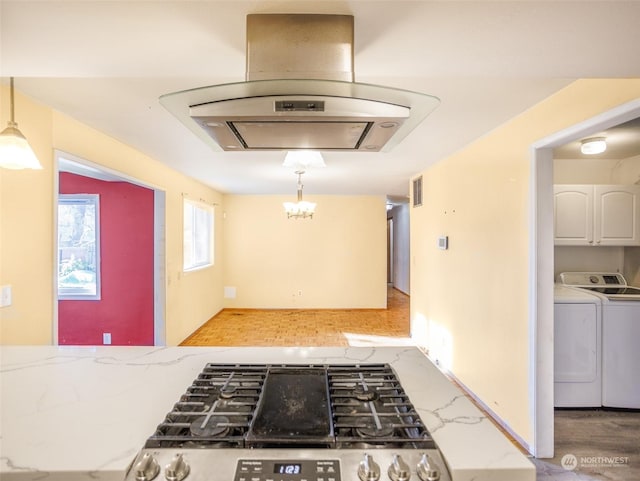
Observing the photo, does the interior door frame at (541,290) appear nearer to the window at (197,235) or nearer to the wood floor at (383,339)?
the wood floor at (383,339)

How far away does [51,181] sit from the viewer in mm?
2139

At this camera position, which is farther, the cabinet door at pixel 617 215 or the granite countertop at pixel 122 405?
the cabinet door at pixel 617 215

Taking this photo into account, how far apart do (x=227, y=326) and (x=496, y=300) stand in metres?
4.19

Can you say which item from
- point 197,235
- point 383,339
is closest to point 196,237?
point 197,235

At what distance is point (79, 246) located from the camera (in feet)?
13.2

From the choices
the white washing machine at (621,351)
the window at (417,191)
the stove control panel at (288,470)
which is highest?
the window at (417,191)

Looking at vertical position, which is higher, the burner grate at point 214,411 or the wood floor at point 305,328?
the burner grate at point 214,411

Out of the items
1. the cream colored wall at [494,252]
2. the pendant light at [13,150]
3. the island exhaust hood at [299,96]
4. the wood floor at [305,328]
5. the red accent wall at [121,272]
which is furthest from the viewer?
the wood floor at [305,328]

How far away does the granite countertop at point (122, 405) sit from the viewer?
722 millimetres

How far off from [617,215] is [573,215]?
1.31 ft

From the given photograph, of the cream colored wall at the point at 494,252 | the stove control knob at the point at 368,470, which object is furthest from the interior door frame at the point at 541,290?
the stove control knob at the point at 368,470

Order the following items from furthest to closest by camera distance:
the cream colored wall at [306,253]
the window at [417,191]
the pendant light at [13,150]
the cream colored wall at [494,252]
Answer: the cream colored wall at [306,253] < the window at [417,191] < the cream colored wall at [494,252] < the pendant light at [13,150]

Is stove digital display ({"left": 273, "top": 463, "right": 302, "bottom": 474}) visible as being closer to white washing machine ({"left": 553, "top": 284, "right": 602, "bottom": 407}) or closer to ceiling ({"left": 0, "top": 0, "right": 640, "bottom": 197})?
ceiling ({"left": 0, "top": 0, "right": 640, "bottom": 197})

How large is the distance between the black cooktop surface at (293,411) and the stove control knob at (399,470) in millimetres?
67
